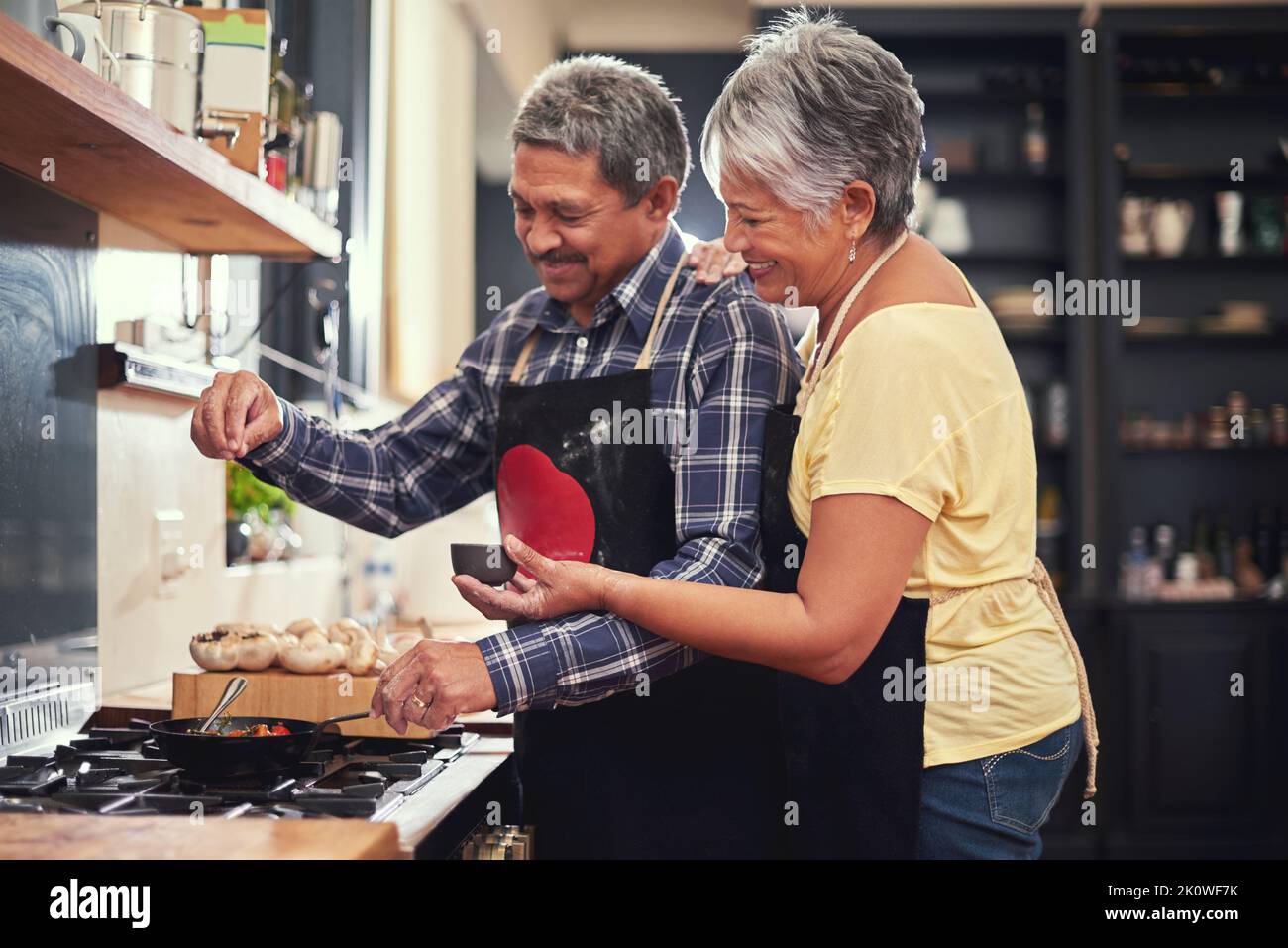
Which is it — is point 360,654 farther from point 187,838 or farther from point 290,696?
point 187,838

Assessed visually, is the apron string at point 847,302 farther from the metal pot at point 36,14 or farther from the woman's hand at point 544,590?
the metal pot at point 36,14

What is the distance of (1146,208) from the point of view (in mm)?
4602

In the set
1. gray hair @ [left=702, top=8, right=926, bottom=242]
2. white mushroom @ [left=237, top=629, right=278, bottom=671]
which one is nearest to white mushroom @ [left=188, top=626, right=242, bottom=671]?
white mushroom @ [left=237, top=629, right=278, bottom=671]

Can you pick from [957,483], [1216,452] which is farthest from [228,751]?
[1216,452]

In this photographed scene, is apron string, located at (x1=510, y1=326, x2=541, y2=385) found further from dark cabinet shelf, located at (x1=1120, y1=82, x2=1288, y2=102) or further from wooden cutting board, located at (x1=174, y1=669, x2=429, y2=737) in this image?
dark cabinet shelf, located at (x1=1120, y1=82, x2=1288, y2=102)

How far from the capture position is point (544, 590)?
52.7 inches

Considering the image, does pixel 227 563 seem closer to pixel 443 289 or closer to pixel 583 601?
pixel 583 601

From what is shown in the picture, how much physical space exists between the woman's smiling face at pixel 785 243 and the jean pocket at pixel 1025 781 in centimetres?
52

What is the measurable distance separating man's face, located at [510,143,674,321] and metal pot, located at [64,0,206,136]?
41cm

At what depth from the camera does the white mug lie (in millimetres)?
1458

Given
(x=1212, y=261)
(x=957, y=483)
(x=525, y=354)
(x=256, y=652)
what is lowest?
(x=256, y=652)

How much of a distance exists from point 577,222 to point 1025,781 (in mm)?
828
